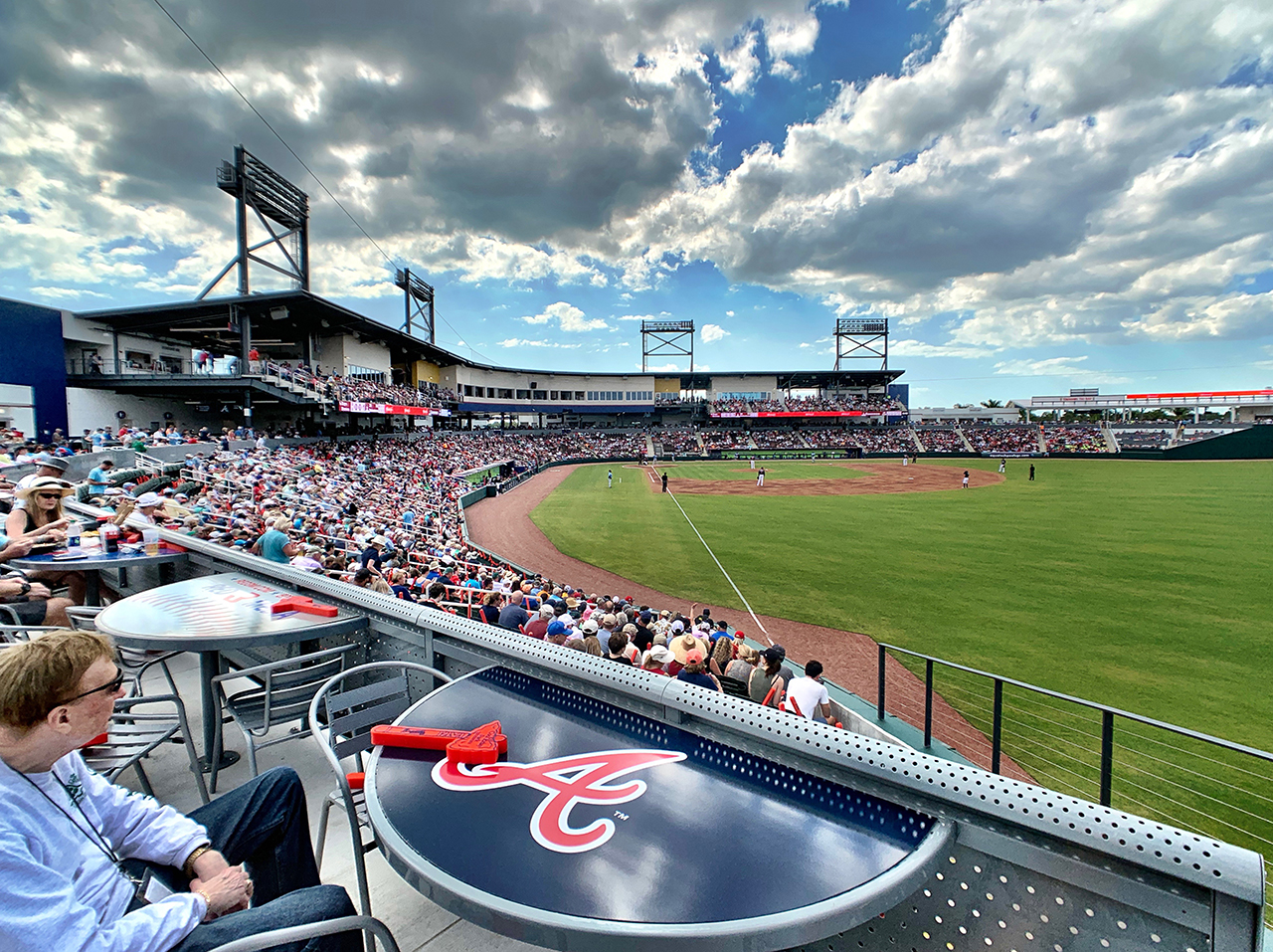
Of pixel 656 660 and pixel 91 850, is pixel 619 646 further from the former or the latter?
pixel 91 850

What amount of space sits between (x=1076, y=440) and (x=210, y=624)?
80106mm

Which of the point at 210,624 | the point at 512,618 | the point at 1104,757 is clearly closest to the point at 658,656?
the point at 512,618

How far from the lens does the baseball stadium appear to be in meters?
1.50

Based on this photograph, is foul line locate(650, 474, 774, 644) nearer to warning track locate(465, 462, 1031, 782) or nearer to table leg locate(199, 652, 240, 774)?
warning track locate(465, 462, 1031, 782)

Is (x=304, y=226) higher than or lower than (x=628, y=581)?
higher

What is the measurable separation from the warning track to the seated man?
7272 millimetres

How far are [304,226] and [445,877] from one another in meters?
43.3

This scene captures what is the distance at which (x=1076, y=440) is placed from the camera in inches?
2431

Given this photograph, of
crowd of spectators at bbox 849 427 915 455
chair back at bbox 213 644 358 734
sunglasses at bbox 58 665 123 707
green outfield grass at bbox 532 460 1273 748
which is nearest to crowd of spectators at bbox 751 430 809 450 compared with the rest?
crowd of spectators at bbox 849 427 915 455

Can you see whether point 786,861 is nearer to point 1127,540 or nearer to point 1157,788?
point 1157,788

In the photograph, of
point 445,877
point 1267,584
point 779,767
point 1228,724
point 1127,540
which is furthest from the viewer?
point 1127,540

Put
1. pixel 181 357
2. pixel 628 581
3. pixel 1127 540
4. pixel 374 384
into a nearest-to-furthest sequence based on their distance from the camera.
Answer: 1. pixel 628 581
2. pixel 1127 540
3. pixel 181 357
4. pixel 374 384

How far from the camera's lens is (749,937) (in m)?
1.32

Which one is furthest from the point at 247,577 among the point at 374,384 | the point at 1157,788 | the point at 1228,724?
the point at 374,384
